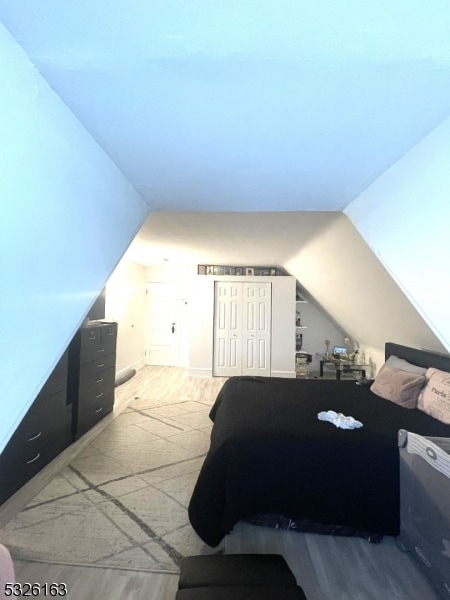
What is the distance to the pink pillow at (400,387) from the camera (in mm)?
2822

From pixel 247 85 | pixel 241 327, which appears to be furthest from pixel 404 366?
pixel 247 85

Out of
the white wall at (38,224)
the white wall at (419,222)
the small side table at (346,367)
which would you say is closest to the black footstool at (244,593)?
the white wall at (38,224)

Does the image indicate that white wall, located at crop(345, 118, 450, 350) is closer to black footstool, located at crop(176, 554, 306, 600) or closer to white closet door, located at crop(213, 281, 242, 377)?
black footstool, located at crop(176, 554, 306, 600)

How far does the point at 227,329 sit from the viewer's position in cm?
596

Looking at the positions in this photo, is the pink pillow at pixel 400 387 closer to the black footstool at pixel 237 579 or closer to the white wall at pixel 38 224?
the black footstool at pixel 237 579

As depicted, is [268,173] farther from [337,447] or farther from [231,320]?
[231,320]

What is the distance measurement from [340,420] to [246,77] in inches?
86.7

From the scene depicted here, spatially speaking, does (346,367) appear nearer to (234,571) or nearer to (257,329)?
(257,329)

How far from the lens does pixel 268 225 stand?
10.3 ft

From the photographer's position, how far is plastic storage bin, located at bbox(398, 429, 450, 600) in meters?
1.51

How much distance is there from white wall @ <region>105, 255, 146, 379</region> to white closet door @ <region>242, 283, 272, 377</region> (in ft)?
7.33

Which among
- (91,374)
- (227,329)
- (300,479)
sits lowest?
(300,479)

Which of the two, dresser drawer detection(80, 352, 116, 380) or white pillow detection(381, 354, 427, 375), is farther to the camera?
dresser drawer detection(80, 352, 116, 380)

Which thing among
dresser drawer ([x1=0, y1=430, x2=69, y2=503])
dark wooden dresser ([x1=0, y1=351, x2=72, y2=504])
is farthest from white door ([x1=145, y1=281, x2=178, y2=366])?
dresser drawer ([x1=0, y1=430, x2=69, y2=503])
